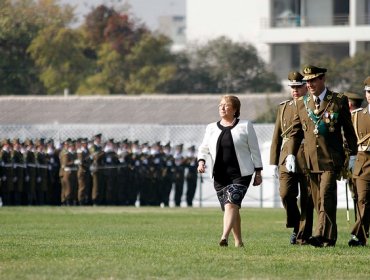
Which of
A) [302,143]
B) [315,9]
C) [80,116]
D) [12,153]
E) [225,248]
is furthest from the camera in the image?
[315,9]

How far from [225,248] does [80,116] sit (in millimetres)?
36788

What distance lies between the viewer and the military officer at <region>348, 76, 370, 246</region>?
17.6 metres

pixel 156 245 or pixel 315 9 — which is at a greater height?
pixel 315 9

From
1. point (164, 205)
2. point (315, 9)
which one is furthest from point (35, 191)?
point (315, 9)

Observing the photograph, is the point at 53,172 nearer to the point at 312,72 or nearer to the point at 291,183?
the point at 291,183

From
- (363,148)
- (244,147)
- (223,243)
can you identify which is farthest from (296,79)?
(223,243)

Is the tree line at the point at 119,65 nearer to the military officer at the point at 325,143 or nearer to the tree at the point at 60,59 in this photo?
→ the tree at the point at 60,59

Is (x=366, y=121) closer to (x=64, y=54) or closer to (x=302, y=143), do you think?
(x=302, y=143)

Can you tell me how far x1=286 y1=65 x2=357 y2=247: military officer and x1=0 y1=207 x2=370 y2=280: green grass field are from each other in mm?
366

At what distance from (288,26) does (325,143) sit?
5864 centimetres

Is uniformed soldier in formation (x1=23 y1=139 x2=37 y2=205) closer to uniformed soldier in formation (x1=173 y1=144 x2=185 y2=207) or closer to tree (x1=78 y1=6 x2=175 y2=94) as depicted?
uniformed soldier in formation (x1=173 y1=144 x2=185 y2=207)

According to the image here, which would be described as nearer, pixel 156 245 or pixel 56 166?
pixel 156 245

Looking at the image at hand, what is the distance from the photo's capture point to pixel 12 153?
36656mm

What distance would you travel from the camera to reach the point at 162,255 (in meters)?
15.4
